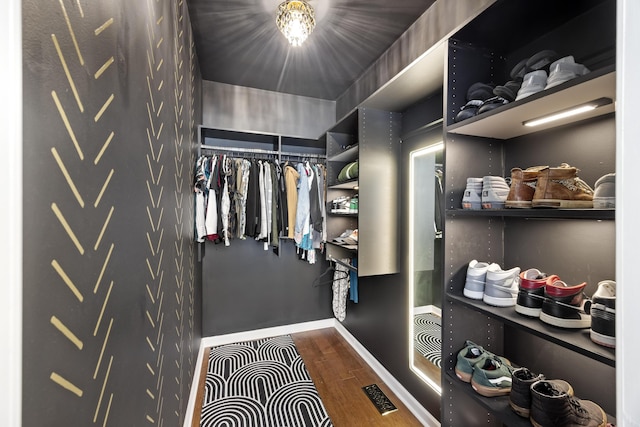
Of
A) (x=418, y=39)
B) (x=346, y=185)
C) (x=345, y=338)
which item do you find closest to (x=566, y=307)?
(x=346, y=185)

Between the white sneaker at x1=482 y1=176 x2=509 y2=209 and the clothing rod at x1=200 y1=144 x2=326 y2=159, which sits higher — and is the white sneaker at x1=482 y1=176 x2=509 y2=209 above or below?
below

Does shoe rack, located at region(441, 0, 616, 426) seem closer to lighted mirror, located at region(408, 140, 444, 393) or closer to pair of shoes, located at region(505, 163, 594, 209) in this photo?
pair of shoes, located at region(505, 163, 594, 209)

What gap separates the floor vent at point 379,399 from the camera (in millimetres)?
1828

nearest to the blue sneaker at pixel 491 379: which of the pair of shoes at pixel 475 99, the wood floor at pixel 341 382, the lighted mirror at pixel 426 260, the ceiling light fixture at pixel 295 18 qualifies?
the lighted mirror at pixel 426 260

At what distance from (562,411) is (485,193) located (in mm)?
771

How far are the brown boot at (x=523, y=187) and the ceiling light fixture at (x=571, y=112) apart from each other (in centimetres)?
19

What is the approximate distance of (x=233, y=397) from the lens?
1922 mm

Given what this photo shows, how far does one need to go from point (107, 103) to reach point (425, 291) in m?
1.92

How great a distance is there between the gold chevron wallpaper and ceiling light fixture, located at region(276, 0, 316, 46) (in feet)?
A: 2.25

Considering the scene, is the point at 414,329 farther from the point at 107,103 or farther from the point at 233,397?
the point at 107,103

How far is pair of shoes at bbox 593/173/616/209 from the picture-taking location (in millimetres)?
717

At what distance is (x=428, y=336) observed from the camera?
1811mm

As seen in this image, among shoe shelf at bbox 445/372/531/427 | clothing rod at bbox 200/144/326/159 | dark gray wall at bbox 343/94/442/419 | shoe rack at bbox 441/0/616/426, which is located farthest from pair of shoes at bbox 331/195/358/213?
shoe shelf at bbox 445/372/531/427

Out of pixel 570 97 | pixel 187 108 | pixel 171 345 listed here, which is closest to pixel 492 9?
pixel 570 97
